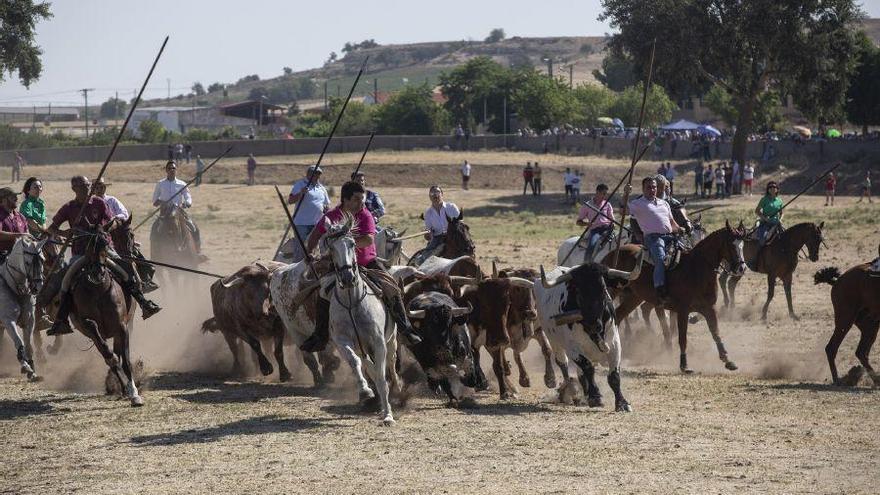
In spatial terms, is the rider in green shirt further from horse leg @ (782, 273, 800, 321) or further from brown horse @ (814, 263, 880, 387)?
brown horse @ (814, 263, 880, 387)

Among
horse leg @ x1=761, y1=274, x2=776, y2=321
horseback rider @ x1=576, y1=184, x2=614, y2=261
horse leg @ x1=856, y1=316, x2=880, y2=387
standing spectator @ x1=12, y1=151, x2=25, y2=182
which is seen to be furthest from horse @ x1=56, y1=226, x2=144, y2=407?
standing spectator @ x1=12, y1=151, x2=25, y2=182

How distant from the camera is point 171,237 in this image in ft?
84.9

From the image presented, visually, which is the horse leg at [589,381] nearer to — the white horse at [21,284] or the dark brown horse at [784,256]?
the white horse at [21,284]

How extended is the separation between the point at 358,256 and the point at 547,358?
333cm

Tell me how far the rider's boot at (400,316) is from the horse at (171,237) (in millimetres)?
10912

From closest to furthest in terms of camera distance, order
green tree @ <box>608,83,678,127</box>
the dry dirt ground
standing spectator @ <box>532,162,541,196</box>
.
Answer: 1. the dry dirt ground
2. standing spectator @ <box>532,162,541,196</box>
3. green tree @ <box>608,83,678,127</box>

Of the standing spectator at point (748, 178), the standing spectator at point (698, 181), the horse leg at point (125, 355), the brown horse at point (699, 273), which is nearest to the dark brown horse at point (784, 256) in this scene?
the brown horse at point (699, 273)

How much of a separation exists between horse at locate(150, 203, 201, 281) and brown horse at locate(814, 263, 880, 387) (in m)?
12.1

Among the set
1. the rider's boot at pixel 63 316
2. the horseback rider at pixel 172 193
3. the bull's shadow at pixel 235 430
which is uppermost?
the horseback rider at pixel 172 193

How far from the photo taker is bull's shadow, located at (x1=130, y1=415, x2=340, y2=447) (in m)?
14.2

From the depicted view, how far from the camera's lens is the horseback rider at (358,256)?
51.6 ft

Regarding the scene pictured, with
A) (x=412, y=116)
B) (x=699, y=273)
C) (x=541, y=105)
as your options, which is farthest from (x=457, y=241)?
(x=412, y=116)

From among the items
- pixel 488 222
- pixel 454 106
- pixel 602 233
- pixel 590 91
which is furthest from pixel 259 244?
pixel 590 91

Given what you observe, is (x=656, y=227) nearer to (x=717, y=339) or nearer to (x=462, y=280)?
(x=717, y=339)
